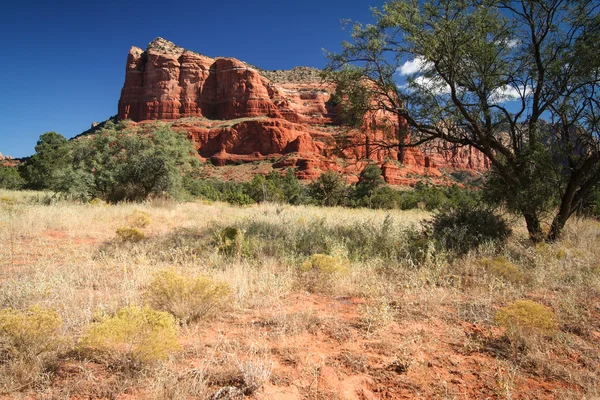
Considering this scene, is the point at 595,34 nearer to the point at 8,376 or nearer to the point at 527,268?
the point at 527,268

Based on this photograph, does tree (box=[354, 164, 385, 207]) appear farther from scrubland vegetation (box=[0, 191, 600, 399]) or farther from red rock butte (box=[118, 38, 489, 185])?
red rock butte (box=[118, 38, 489, 185])

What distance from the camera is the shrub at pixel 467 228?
6.41 metres

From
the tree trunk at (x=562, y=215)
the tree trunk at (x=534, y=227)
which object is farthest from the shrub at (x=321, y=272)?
the tree trunk at (x=562, y=215)

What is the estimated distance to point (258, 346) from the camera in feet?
8.27

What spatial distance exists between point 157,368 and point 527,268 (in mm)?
5571

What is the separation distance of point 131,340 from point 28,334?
27.1 inches

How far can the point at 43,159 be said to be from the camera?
28516mm

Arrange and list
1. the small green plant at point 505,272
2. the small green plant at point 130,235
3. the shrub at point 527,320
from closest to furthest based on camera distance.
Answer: the shrub at point 527,320 < the small green plant at point 505,272 < the small green plant at point 130,235

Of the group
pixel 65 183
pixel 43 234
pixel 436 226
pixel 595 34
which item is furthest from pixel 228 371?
pixel 65 183

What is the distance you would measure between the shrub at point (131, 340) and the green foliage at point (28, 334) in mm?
229

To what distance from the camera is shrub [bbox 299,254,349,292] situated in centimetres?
423

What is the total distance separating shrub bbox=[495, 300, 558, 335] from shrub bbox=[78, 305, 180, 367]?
9.41 ft

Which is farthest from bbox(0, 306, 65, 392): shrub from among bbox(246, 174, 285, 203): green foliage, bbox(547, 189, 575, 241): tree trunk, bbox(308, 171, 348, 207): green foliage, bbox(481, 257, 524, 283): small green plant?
bbox(308, 171, 348, 207): green foliage

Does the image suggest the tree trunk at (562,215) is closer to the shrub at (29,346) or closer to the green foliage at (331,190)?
the shrub at (29,346)
